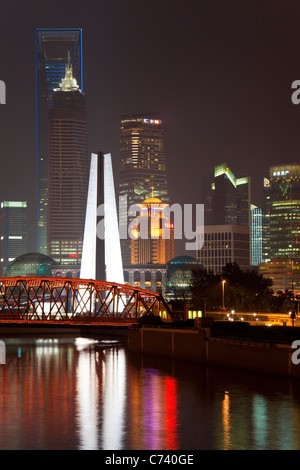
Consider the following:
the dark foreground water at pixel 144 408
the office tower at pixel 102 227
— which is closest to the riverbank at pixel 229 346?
the dark foreground water at pixel 144 408

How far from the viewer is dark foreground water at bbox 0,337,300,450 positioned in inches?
1693

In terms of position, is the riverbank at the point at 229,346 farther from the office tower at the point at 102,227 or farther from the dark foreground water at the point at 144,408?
the office tower at the point at 102,227

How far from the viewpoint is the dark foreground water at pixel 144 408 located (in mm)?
43000

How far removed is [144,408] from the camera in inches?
2105

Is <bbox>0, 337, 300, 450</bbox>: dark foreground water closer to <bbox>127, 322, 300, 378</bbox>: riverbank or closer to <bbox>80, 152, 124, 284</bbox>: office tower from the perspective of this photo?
<bbox>127, 322, 300, 378</bbox>: riverbank

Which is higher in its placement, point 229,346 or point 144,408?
point 229,346

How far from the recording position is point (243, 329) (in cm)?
7812

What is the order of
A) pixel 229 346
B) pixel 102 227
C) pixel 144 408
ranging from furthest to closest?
pixel 102 227 → pixel 229 346 → pixel 144 408

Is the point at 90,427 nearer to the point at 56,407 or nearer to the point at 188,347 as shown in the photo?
the point at 56,407

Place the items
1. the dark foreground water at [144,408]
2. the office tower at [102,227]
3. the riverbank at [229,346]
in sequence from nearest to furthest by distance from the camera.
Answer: the dark foreground water at [144,408]
the riverbank at [229,346]
the office tower at [102,227]

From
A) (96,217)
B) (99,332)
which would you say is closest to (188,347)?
(99,332)

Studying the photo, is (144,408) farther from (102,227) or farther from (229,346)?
(102,227)

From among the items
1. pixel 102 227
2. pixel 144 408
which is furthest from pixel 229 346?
pixel 102 227
